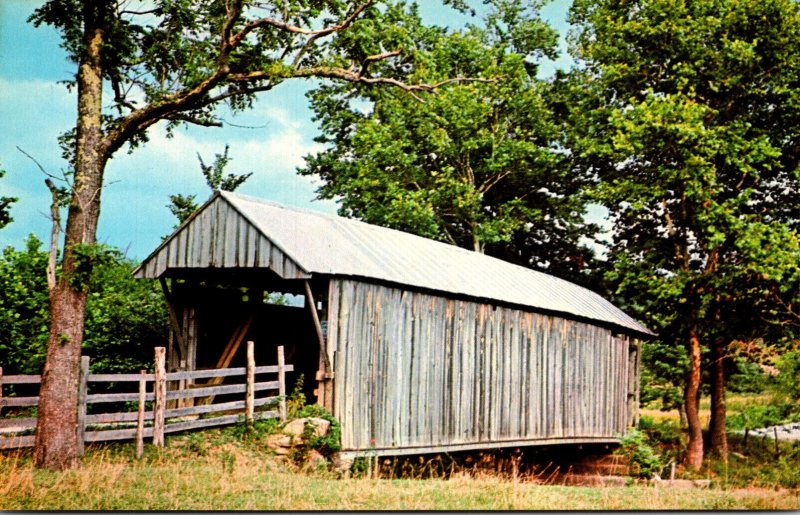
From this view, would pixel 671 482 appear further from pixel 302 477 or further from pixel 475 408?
pixel 302 477

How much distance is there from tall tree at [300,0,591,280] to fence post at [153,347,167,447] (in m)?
7.45

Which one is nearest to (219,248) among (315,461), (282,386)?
(282,386)

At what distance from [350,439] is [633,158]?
1246 cm

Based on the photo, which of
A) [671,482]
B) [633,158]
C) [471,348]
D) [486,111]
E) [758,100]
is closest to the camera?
[471,348]

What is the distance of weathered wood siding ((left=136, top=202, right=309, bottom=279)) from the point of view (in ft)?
44.9

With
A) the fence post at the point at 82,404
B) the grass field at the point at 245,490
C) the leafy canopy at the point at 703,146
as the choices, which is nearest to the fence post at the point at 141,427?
the grass field at the point at 245,490

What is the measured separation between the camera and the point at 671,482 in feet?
57.3

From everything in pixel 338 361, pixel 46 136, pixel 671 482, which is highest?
pixel 46 136

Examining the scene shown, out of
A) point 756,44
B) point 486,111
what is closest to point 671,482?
point 756,44

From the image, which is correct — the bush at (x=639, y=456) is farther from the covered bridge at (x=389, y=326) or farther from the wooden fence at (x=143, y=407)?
the wooden fence at (x=143, y=407)

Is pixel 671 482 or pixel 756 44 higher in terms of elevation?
pixel 756 44

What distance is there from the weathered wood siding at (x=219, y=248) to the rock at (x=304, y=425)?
2217 millimetres

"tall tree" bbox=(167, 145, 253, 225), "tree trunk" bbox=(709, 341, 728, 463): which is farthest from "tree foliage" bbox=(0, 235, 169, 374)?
"tree trunk" bbox=(709, 341, 728, 463)

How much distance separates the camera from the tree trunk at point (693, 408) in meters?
22.6
